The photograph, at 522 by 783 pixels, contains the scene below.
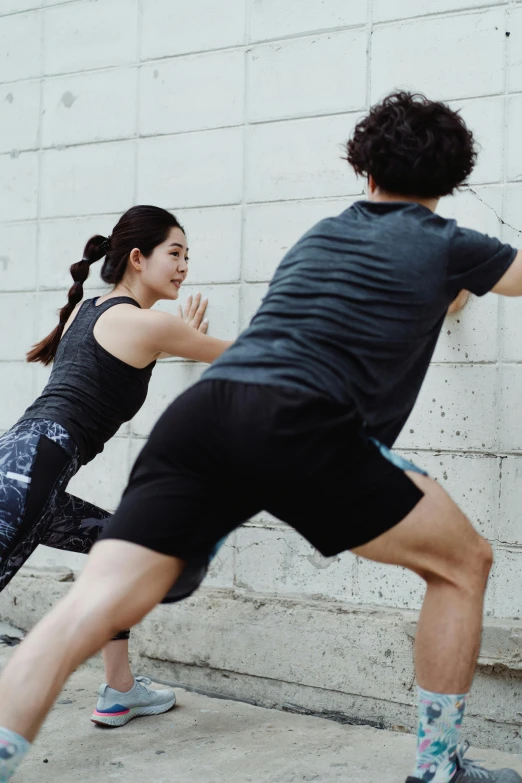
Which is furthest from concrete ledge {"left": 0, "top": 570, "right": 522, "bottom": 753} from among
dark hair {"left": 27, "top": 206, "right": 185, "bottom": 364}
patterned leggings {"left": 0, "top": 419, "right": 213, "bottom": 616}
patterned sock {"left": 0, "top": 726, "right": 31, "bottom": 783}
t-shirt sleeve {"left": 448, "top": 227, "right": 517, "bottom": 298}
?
patterned sock {"left": 0, "top": 726, "right": 31, "bottom": 783}

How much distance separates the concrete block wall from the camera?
296 centimetres

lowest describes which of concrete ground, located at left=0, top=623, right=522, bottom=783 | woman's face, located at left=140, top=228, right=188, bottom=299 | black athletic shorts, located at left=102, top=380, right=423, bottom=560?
concrete ground, located at left=0, top=623, right=522, bottom=783

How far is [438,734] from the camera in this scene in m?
2.05

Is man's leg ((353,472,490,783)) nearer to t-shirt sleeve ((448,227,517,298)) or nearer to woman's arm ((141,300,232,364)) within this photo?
t-shirt sleeve ((448,227,517,298))

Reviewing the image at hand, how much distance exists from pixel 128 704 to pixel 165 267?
1.43 m

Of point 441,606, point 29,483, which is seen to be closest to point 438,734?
point 441,606

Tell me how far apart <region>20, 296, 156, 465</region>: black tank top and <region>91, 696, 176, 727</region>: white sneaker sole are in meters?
0.87

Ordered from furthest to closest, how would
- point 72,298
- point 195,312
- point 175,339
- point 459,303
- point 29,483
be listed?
point 195,312 < point 72,298 < point 459,303 < point 175,339 < point 29,483

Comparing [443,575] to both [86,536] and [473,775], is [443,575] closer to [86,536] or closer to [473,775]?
[473,775]

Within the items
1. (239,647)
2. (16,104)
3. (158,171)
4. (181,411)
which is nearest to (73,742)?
(239,647)

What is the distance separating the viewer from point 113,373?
9.37 ft

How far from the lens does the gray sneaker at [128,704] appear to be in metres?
3.09

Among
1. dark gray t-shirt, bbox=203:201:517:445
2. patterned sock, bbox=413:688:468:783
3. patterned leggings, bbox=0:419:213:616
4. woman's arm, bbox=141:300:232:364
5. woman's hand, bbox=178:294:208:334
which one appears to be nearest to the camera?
dark gray t-shirt, bbox=203:201:517:445

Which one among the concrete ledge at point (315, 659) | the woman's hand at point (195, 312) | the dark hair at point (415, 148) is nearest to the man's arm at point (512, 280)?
the dark hair at point (415, 148)
